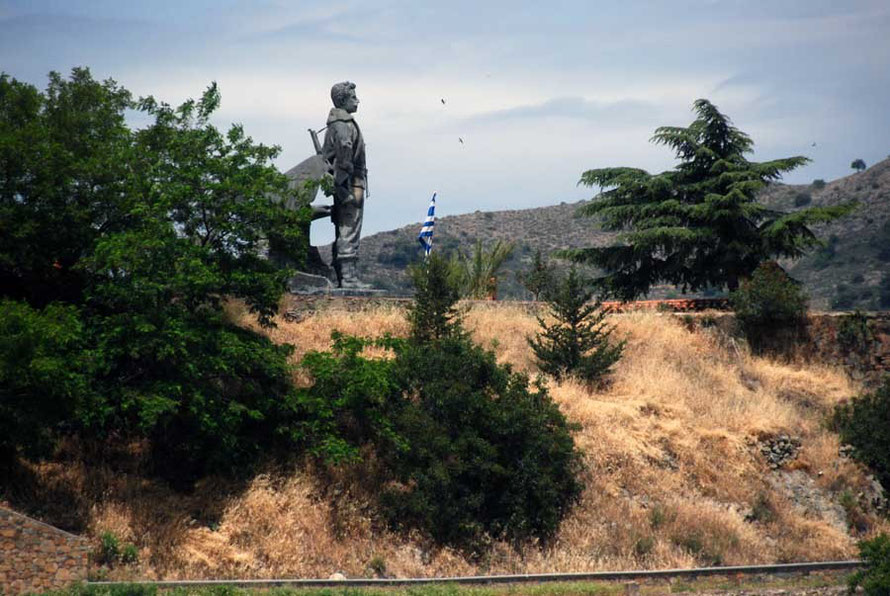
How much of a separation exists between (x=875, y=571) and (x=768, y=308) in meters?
11.8

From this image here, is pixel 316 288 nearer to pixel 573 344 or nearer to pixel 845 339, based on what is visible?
pixel 573 344

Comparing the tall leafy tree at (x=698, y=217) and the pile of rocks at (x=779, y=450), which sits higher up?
the tall leafy tree at (x=698, y=217)

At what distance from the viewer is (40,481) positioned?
704 inches

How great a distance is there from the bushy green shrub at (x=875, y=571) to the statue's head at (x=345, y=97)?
44.7ft

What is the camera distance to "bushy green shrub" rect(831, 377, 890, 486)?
73.2 feet

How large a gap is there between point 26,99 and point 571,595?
13037 millimetres

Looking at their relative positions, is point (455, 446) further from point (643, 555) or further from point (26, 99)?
point (26, 99)

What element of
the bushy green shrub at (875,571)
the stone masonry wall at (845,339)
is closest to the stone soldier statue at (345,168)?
the stone masonry wall at (845,339)

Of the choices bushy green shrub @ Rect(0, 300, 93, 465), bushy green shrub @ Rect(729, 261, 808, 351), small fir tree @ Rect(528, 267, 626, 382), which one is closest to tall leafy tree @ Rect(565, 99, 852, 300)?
bushy green shrub @ Rect(729, 261, 808, 351)

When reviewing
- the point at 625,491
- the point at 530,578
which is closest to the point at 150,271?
the point at 530,578

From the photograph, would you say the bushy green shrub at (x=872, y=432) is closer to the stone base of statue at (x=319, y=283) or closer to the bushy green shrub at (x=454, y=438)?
the bushy green shrub at (x=454, y=438)

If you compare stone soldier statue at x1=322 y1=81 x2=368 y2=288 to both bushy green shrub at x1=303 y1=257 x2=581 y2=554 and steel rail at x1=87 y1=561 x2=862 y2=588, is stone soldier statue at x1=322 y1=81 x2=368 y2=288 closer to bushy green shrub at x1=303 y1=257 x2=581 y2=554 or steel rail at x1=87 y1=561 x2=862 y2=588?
bushy green shrub at x1=303 y1=257 x2=581 y2=554

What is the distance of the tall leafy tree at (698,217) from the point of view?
30.5 metres

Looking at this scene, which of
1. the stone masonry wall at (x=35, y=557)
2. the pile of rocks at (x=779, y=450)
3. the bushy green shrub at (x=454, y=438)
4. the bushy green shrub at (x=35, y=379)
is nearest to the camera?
the stone masonry wall at (x=35, y=557)
